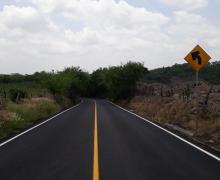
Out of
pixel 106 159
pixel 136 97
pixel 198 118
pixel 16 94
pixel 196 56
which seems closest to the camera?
pixel 106 159

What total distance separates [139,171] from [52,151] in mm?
3747

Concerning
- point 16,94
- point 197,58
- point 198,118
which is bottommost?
point 198,118

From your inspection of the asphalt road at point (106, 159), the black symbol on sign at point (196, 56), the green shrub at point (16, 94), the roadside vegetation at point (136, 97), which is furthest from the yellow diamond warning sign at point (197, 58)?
the green shrub at point (16, 94)

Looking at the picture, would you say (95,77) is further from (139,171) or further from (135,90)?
(139,171)

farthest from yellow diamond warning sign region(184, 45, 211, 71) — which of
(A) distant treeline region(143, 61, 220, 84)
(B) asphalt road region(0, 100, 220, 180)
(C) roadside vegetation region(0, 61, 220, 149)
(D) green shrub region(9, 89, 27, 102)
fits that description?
(A) distant treeline region(143, 61, 220, 84)

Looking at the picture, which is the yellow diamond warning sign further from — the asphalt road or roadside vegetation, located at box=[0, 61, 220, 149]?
the asphalt road

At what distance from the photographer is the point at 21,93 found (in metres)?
39.3

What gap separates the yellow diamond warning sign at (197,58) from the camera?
1831cm

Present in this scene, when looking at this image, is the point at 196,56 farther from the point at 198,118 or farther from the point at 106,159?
the point at 106,159

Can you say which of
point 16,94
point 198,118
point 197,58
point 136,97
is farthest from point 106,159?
point 136,97

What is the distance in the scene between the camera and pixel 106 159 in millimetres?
10555

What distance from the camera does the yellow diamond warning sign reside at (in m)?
18.3

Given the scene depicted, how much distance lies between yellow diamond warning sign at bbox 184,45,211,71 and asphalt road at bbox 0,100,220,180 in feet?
14.4

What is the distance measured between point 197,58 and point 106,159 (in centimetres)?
951
